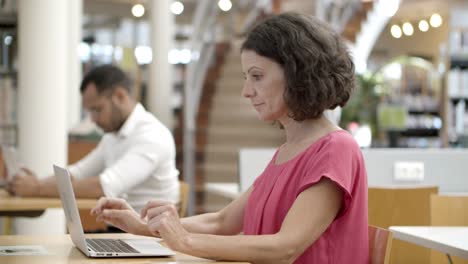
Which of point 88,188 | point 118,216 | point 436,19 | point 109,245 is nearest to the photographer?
point 109,245

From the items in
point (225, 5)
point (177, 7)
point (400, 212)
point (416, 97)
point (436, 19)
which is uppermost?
point (177, 7)

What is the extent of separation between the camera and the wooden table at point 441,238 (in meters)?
2.44

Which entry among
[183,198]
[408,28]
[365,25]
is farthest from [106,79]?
[408,28]

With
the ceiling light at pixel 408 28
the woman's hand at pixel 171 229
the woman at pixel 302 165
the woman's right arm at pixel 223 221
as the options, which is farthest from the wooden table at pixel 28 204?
the ceiling light at pixel 408 28

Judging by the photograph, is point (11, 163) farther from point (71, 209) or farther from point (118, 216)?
point (71, 209)

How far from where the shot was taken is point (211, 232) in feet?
8.30

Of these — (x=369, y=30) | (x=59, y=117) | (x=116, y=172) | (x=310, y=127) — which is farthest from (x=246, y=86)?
(x=369, y=30)

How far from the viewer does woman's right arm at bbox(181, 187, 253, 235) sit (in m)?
2.52

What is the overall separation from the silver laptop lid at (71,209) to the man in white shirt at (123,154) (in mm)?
1731

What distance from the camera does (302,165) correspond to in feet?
7.18

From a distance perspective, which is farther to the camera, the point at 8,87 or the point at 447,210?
the point at 8,87

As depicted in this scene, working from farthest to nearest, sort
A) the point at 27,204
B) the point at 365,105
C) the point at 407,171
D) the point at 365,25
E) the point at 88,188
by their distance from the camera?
the point at 365,105 < the point at 365,25 < the point at 407,171 < the point at 88,188 < the point at 27,204

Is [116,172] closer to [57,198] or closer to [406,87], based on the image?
[57,198]

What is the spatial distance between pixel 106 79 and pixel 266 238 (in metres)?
2.44
